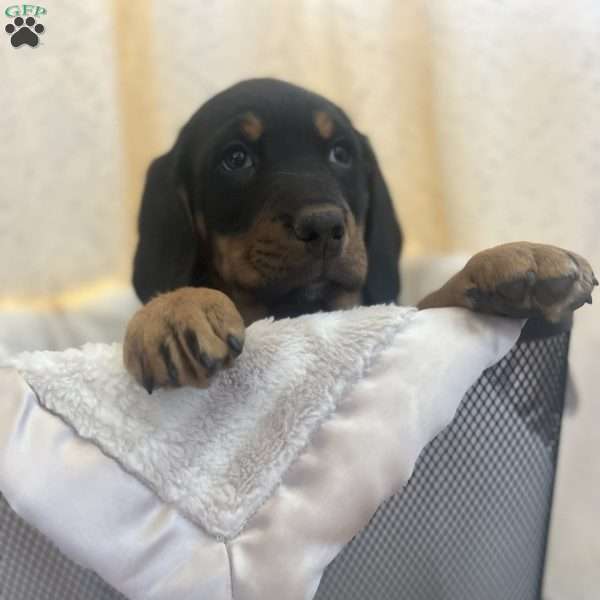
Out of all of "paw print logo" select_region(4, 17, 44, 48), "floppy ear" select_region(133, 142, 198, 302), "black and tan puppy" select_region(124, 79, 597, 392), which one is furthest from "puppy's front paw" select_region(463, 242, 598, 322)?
"paw print logo" select_region(4, 17, 44, 48)

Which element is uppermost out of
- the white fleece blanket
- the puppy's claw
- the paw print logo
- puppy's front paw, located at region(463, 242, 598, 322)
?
the paw print logo

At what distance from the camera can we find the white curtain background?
4.20ft

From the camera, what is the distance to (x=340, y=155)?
124 cm

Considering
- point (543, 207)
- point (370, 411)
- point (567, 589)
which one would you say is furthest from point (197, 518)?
point (543, 207)

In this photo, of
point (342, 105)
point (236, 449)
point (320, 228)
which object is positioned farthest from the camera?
point (342, 105)

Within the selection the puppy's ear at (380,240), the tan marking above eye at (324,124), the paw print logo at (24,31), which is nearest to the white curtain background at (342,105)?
the paw print logo at (24,31)

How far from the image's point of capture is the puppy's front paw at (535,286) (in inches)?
29.4

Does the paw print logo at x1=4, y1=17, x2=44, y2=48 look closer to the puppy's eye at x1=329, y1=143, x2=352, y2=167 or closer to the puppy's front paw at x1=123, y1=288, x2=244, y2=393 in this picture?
the puppy's eye at x1=329, y1=143, x2=352, y2=167

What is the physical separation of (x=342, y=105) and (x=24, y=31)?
632 mm

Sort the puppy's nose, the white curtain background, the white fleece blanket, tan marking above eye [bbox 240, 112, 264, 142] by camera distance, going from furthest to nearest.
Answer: the white curtain background, tan marking above eye [bbox 240, 112, 264, 142], the puppy's nose, the white fleece blanket

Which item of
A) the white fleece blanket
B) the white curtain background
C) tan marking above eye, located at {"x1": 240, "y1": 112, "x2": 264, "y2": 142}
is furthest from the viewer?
the white curtain background

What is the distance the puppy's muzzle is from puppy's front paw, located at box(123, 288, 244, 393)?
23 centimetres

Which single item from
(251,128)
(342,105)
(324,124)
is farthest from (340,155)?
(342,105)

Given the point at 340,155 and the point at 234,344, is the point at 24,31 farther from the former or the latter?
the point at 234,344
